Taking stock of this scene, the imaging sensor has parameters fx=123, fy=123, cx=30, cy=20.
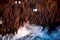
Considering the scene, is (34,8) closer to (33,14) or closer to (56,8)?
(33,14)

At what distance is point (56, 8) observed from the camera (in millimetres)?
1464

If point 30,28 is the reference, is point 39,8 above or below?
above

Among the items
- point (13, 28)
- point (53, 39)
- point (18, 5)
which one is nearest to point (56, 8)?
point (53, 39)

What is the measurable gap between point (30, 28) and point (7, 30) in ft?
0.97

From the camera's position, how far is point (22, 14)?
5.03 ft

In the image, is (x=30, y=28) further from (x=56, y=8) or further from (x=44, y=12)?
(x=56, y=8)

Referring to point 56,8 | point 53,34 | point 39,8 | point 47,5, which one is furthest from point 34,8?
point 53,34

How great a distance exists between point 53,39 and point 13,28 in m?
0.51

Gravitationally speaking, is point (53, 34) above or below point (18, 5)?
below

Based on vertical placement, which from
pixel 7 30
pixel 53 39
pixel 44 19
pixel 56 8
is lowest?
pixel 53 39

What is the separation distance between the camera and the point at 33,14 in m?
1.51

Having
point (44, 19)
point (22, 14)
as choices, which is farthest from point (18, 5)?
point (44, 19)

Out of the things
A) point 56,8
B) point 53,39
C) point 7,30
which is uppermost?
point 56,8

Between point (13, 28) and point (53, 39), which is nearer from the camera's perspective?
point (53, 39)
